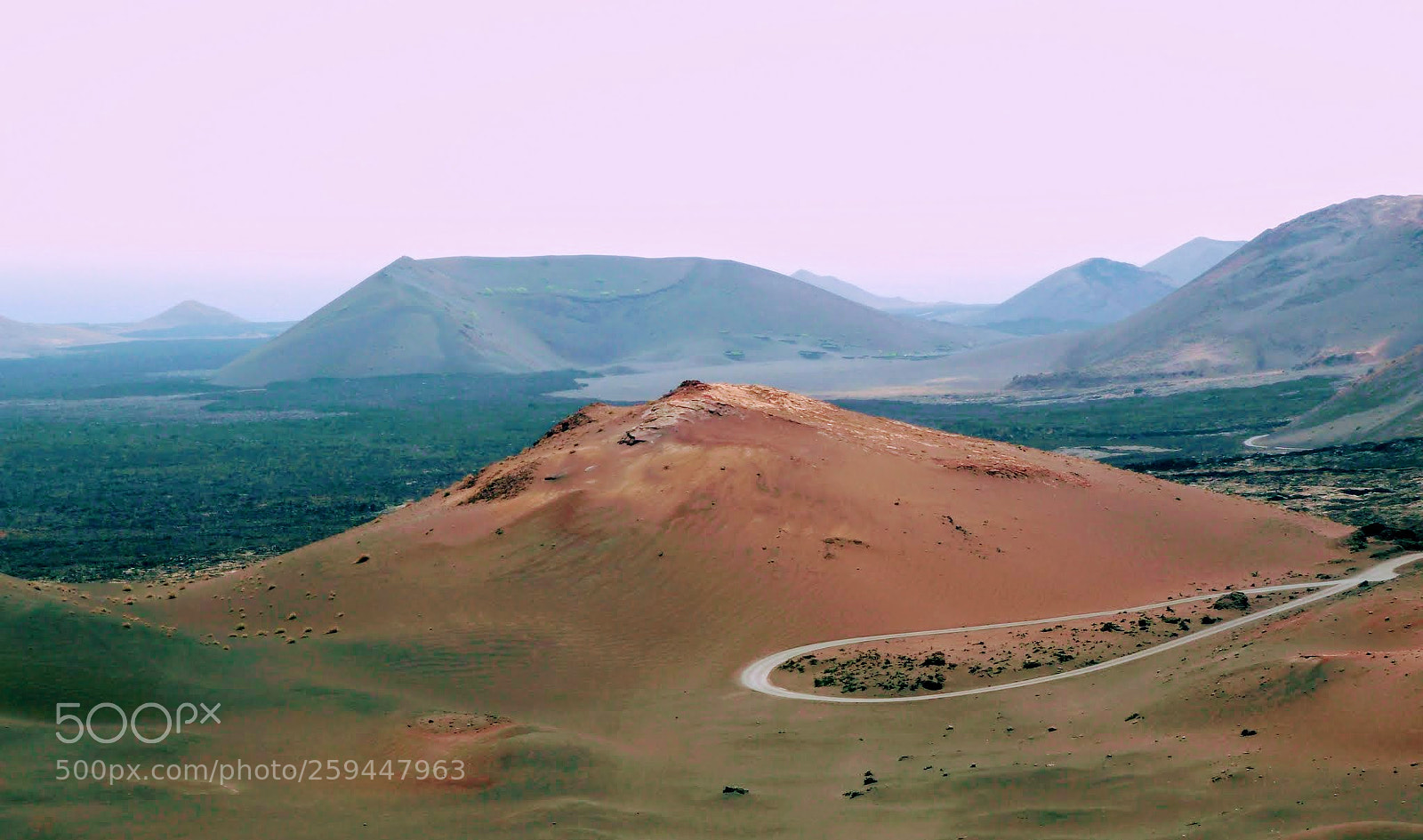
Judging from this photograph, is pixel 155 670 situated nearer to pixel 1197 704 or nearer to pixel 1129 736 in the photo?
pixel 1129 736

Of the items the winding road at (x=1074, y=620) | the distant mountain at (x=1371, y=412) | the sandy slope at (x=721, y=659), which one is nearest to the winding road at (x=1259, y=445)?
the distant mountain at (x=1371, y=412)

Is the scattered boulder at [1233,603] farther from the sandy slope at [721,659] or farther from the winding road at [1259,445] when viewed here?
the winding road at [1259,445]

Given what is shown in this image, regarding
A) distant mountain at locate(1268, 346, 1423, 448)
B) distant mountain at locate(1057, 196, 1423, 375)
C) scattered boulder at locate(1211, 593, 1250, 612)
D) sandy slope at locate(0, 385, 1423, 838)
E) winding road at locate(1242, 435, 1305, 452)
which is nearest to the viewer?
sandy slope at locate(0, 385, 1423, 838)

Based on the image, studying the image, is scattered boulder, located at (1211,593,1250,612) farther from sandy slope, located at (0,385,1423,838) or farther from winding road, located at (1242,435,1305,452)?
winding road, located at (1242,435,1305,452)

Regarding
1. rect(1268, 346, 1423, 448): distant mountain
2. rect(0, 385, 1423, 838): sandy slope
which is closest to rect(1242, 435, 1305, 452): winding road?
rect(1268, 346, 1423, 448): distant mountain

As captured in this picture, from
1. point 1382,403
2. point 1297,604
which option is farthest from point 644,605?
point 1382,403

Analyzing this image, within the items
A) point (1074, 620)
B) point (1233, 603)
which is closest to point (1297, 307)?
point (1233, 603)

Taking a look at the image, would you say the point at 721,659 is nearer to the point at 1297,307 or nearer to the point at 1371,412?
the point at 1371,412
